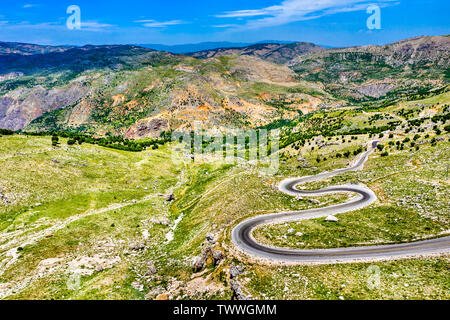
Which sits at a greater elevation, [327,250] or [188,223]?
[327,250]

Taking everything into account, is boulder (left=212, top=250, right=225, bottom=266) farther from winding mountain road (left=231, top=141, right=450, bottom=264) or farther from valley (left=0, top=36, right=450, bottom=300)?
winding mountain road (left=231, top=141, right=450, bottom=264)

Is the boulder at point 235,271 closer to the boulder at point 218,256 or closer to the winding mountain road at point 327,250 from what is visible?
the winding mountain road at point 327,250

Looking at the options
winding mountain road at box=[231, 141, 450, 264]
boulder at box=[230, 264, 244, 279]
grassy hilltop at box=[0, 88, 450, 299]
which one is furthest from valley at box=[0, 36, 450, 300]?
winding mountain road at box=[231, 141, 450, 264]

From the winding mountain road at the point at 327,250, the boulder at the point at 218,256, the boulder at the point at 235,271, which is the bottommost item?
the boulder at the point at 218,256

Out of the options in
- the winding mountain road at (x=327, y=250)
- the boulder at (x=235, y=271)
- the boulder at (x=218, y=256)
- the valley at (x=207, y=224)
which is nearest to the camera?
the valley at (x=207, y=224)

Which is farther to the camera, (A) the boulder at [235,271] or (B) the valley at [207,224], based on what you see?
(A) the boulder at [235,271]

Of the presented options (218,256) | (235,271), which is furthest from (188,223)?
(235,271)

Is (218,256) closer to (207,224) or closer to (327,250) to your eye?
(327,250)

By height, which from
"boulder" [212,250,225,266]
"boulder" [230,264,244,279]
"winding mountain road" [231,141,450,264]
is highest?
"winding mountain road" [231,141,450,264]

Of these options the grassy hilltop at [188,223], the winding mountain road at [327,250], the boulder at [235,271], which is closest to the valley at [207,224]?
the boulder at [235,271]
